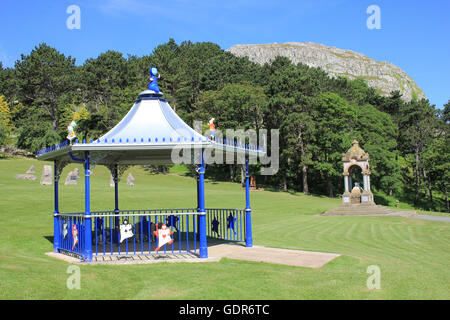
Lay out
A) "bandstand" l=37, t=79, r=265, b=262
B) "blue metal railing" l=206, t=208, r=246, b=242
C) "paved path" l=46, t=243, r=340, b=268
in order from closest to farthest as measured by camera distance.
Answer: "paved path" l=46, t=243, r=340, b=268
"bandstand" l=37, t=79, r=265, b=262
"blue metal railing" l=206, t=208, r=246, b=242

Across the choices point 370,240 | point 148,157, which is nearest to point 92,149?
point 148,157

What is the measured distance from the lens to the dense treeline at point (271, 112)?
164 ft

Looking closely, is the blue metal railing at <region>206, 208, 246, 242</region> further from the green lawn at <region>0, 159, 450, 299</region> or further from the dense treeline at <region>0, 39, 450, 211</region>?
the dense treeline at <region>0, 39, 450, 211</region>

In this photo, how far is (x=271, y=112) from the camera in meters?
52.8

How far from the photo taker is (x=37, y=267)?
8.48m

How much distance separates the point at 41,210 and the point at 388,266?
63.2ft

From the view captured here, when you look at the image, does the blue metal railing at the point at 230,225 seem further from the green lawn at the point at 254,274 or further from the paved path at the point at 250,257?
the paved path at the point at 250,257

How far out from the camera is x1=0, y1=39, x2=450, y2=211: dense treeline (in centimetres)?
4997

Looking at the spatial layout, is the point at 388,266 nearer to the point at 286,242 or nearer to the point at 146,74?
the point at 286,242

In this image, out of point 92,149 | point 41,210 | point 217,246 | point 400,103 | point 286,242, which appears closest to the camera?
point 92,149

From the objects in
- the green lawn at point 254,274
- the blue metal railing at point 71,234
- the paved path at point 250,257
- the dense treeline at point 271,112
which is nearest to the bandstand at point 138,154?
the blue metal railing at point 71,234

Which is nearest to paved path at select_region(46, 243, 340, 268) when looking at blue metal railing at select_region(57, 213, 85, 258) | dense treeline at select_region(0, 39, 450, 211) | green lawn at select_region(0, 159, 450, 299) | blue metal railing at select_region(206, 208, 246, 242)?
blue metal railing at select_region(57, 213, 85, 258)

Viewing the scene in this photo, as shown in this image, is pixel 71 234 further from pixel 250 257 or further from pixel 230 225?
pixel 250 257

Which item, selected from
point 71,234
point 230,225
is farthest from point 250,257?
point 71,234
